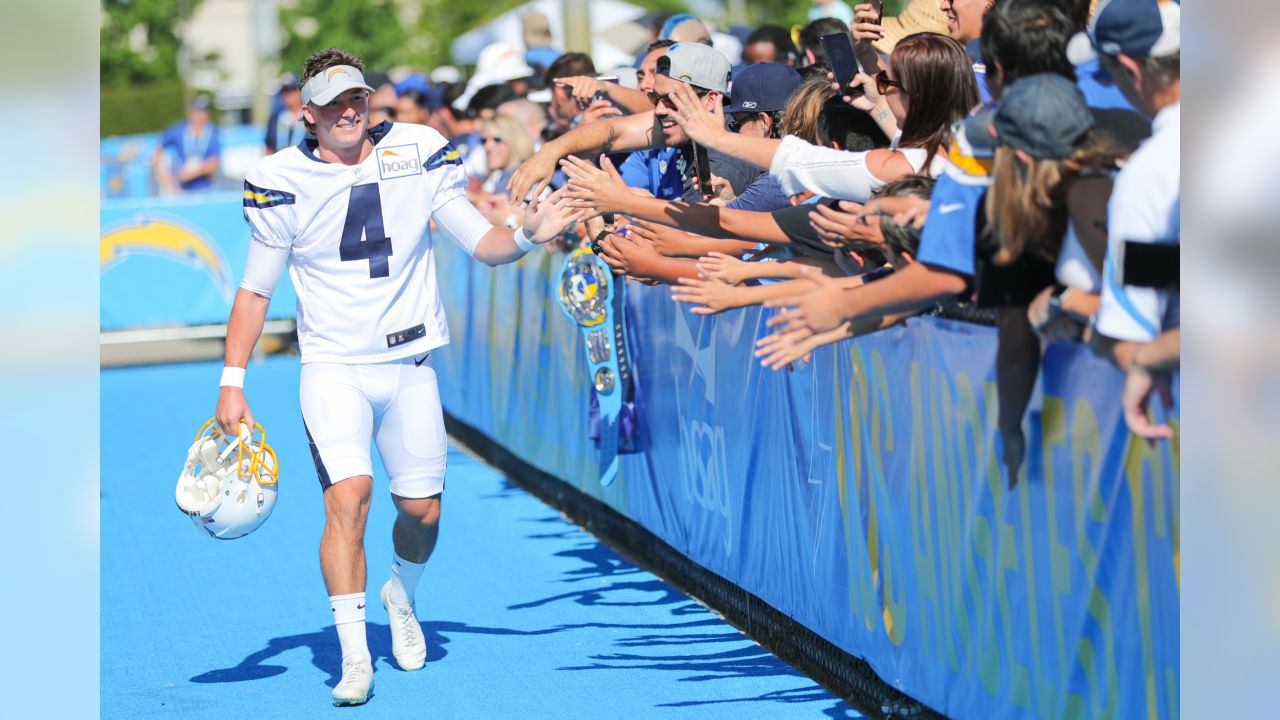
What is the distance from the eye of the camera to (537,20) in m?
14.1

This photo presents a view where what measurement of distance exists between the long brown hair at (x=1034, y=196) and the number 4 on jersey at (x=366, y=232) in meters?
2.72

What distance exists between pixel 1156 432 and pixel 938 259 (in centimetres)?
84

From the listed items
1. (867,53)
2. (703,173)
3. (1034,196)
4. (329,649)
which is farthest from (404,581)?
Answer: (1034,196)

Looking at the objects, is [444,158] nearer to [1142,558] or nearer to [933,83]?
[933,83]

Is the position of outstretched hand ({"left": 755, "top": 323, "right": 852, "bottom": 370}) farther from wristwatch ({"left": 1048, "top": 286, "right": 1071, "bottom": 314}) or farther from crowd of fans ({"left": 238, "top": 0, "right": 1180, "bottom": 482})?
wristwatch ({"left": 1048, "top": 286, "right": 1071, "bottom": 314})

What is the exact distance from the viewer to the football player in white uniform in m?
6.02

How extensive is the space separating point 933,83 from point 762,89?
1.61 m

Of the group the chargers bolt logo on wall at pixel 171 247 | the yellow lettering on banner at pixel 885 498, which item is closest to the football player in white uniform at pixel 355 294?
the yellow lettering on banner at pixel 885 498

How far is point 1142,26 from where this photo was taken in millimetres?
3850
